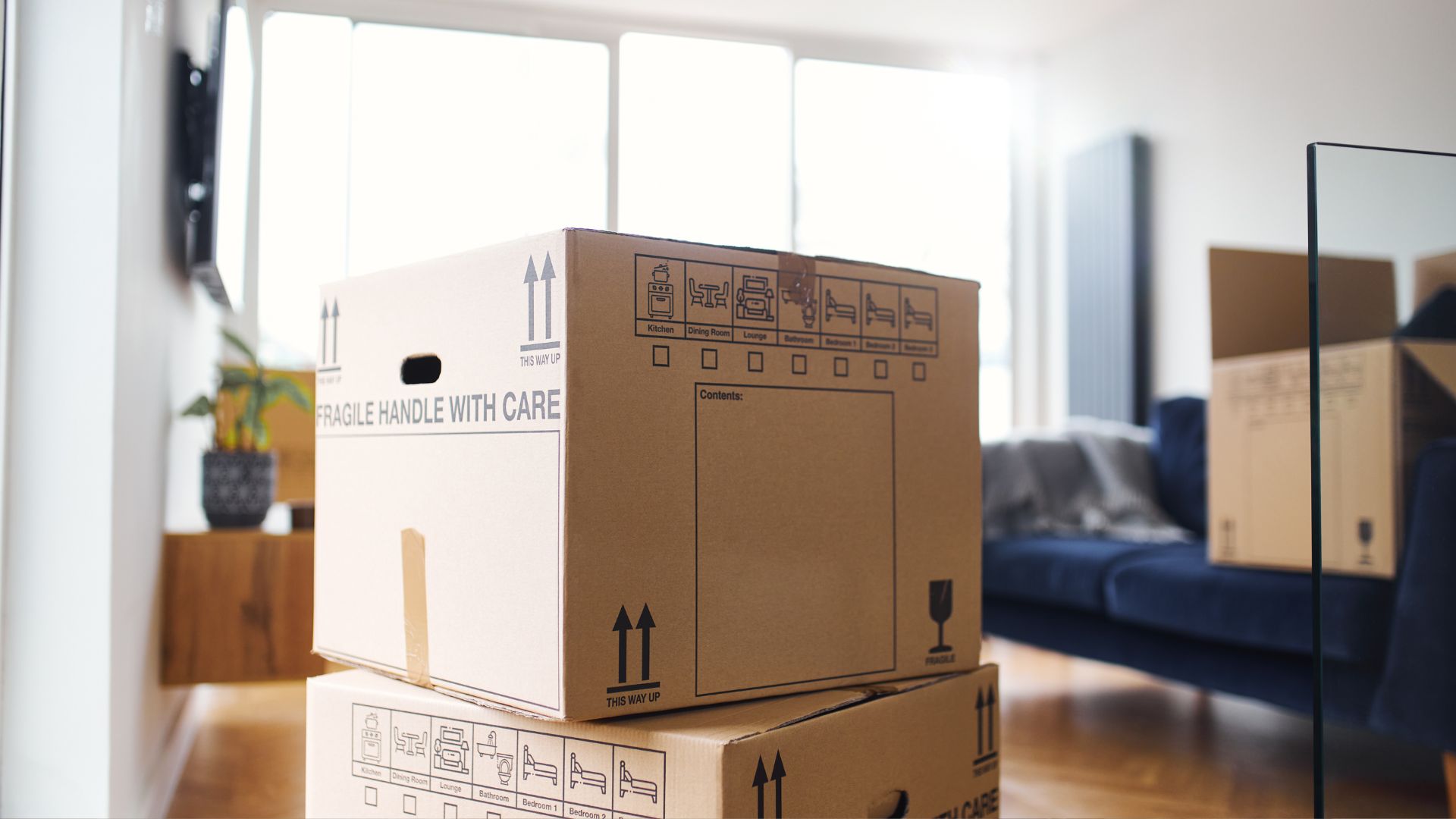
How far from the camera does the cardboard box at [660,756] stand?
859mm

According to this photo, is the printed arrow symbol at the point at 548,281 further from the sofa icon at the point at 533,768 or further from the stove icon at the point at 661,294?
the sofa icon at the point at 533,768

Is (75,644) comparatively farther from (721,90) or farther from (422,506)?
(721,90)

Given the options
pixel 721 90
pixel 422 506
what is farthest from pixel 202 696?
pixel 721 90

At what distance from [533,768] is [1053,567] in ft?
6.09

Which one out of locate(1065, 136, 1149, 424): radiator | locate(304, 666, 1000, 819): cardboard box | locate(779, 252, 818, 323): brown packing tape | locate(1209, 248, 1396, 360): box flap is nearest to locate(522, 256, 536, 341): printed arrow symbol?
locate(779, 252, 818, 323): brown packing tape

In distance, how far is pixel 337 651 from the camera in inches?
43.1

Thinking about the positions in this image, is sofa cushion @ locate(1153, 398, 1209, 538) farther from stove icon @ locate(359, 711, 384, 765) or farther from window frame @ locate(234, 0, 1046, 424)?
stove icon @ locate(359, 711, 384, 765)

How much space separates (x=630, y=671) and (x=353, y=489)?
395mm

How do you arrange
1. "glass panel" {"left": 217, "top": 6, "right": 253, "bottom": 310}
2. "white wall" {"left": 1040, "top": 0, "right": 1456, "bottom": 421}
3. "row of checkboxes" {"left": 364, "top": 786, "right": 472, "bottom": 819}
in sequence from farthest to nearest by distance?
"white wall" {"left": 1040, "top": 0, "right": 1456, "bottom": 421}, "glass panel" {"left": 217, "top": 6, "right": 253, "bottom": 310}, "row of checkboxes" {"left": 364, "top": 786, "right": 472, "bottom": 819}

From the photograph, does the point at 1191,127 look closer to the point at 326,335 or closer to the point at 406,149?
the point at 406,149

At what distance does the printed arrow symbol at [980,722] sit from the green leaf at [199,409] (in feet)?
5.35

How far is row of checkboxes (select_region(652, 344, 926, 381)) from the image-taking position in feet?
2.98

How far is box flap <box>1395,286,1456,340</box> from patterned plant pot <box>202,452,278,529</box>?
2.08m

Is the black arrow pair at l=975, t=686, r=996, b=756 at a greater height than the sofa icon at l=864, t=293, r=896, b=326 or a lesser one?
lesser
